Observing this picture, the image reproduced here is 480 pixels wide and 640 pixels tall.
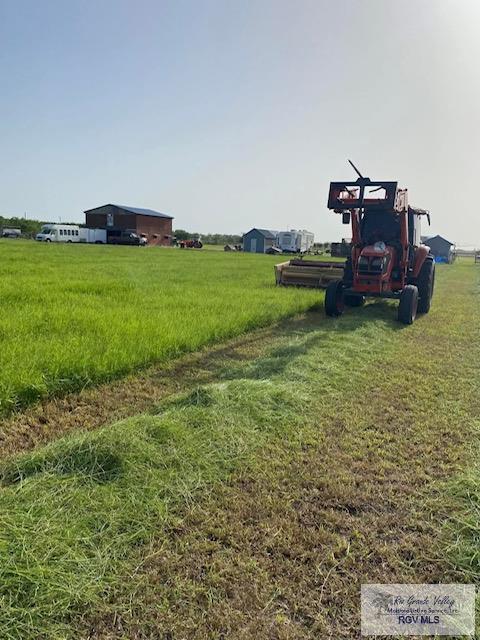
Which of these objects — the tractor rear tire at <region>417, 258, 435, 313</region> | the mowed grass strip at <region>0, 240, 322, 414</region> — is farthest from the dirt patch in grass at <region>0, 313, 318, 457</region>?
the tractor rear tire at <region>417, 258, 435, 313</region>

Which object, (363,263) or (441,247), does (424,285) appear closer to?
(363,263)

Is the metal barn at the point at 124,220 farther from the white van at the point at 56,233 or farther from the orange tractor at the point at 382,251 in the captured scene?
the orange tractor at the point at 382,251

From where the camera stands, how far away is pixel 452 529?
256 cm

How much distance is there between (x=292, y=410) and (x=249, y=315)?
14.3 ft

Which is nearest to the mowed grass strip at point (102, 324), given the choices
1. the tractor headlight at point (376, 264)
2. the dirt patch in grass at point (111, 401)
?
the dirt patch in grass at point (111, 401)

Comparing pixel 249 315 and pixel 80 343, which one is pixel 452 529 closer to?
pixel 80 343

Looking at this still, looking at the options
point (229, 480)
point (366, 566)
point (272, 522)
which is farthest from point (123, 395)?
point (366, 566)

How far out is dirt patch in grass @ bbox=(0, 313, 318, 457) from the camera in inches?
145

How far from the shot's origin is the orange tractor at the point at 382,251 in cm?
859

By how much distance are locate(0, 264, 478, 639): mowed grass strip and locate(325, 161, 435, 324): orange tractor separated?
184 inches

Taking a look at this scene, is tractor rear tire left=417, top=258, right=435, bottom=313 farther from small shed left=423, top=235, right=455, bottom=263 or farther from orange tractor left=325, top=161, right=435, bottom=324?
small shed left=423, top=235, right=455, bottom=263

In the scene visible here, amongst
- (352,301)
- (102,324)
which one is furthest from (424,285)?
(102,324)

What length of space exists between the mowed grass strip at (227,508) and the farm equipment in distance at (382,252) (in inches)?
185

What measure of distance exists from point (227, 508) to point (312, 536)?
0.55 meters
